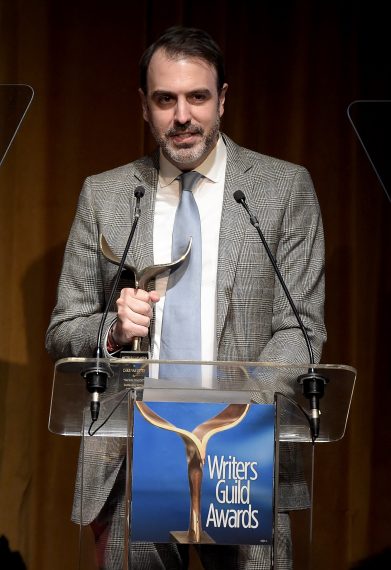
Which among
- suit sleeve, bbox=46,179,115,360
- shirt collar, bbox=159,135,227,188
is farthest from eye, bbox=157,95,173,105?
suit sleeve, bbox=46,179,115,360

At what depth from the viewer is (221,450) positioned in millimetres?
1668

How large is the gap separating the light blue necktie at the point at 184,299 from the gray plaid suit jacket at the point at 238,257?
0.05 metres

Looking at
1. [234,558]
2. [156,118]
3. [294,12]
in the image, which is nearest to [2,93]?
[156,118]

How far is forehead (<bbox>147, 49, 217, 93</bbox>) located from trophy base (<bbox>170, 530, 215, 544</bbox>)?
107cm

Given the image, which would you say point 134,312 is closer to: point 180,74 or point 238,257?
point 238,257

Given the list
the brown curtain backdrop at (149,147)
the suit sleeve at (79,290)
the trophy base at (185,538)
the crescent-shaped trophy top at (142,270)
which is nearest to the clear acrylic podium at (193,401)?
the trophy base at (185,538)

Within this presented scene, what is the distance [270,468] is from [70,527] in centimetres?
165

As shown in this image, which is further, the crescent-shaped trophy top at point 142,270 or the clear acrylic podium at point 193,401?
the crescent-shaped trophy top at point 142,270

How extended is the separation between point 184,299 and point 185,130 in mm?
380

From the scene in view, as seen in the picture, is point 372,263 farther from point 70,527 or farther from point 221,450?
point 221,450

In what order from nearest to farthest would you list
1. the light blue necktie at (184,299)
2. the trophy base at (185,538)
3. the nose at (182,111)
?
the trophy base at (185,538) < the light blue necktie at (184,299) < the nose at (182,111)

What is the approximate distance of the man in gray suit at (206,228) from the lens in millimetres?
2322

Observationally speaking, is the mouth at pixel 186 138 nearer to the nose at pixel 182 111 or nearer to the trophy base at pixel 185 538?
the nose at pixel 182 111

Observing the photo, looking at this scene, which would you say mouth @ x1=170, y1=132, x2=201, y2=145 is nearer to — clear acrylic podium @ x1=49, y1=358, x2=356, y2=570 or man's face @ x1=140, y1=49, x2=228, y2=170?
man's face @ x1=140, y1=49, x2=228, y2=170
